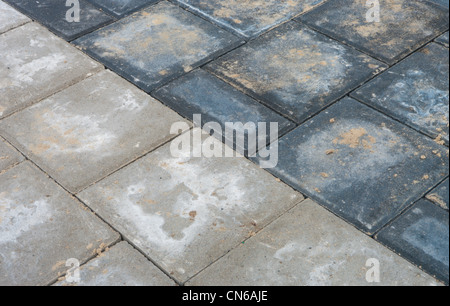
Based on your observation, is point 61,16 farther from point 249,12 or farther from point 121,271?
point 121,271

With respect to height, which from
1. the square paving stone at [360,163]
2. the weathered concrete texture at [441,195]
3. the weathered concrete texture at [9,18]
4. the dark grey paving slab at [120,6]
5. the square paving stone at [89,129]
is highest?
the weathered concrete texture at [441,195]

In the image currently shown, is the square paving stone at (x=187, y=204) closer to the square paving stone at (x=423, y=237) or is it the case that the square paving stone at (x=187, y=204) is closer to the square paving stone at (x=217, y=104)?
the square paving stone at (x=217, y=104)

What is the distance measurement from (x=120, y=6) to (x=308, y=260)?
345cm

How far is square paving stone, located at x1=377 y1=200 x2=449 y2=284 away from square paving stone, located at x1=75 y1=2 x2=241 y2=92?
7.23 feet

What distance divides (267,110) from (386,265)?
5.22 feet

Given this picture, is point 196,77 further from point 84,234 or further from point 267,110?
point 84,234

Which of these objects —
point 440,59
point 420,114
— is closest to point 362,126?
point 420,114

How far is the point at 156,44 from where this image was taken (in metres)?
5.16

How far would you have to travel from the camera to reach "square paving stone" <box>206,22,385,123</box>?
4.55 metres

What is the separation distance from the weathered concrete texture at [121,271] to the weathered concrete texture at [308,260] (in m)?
0.24

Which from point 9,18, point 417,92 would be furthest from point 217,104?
point 9,18

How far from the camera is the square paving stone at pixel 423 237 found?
3.38 m

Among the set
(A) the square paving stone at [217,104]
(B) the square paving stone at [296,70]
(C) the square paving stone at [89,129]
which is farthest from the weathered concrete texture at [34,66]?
(B) the square paving stone at [296,70]

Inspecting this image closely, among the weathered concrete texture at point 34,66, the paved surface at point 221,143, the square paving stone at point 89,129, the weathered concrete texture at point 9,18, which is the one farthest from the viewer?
the weathered concrete texture at point 9,18
